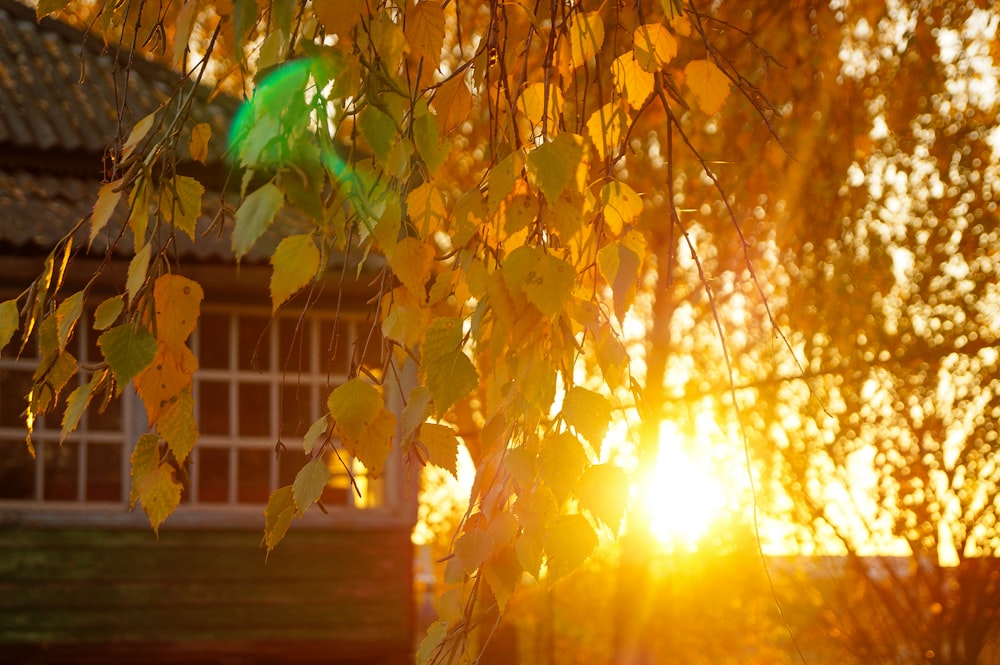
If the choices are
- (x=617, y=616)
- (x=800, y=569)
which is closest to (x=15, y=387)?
(x=800, y=569)

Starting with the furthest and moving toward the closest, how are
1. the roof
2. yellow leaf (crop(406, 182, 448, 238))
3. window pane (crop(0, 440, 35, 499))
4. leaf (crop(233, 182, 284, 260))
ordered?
the roof → window pane (crop(0, 440, 35, 499)) → yellow leaf (crop(406, 182, 448, 238)) → leaf (crop(233, 182, 284, 260))

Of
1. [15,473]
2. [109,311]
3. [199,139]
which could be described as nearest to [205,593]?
[15,473]

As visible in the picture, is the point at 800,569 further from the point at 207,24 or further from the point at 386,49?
the point at 386,49

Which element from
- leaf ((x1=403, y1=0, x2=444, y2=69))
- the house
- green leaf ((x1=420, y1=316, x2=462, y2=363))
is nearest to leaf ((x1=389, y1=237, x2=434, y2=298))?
green leaf ((x1=420, y1=316, x2=462, y2=363))

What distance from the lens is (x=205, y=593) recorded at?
319 inches

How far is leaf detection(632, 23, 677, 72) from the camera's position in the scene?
2020 mm

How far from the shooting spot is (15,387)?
8156 millimetres

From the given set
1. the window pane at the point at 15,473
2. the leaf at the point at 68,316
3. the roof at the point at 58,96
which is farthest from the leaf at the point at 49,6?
the window pane at the point at 15,473

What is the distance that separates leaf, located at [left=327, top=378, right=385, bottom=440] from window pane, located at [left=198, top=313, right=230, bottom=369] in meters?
7.34

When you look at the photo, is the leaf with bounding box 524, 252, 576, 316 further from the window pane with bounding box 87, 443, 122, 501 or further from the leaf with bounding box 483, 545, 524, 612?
the window pane with bounding box 87, 443, 122, 501

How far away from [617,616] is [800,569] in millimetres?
4297

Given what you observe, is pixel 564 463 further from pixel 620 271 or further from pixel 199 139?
pixel 199 139

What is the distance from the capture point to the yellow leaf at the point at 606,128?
2.01 meters

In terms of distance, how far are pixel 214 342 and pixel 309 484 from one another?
734 cm
